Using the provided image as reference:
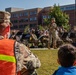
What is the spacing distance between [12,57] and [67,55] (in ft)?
2.29

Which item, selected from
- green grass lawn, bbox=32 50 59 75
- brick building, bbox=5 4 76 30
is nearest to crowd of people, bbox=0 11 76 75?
green grass lawn, bbox=32 50 59 75

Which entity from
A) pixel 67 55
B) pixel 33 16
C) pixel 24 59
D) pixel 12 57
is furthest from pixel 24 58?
pixel 33 16

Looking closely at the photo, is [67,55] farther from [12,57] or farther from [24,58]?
[12,57]

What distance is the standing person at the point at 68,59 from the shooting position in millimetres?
3787


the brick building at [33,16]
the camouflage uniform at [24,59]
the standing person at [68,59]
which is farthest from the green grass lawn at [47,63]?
the brick building at [33,16]

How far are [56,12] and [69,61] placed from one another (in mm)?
62474

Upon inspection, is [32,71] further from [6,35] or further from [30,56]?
[6,35]

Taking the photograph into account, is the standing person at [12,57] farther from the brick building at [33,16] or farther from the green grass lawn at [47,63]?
the brick building at [33,16]

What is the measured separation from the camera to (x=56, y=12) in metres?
65.9

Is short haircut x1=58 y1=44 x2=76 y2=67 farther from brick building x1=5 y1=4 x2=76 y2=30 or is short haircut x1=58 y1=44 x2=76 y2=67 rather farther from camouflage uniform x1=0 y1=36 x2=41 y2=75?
brick building x1=5 y1=4 x2=76 y2=30

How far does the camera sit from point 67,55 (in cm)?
378

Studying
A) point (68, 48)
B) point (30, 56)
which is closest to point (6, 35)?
point (30, 56)

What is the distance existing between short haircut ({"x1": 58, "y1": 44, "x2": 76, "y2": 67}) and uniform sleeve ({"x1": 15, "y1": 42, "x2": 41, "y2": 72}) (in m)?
0.32

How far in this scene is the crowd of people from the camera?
3455 millimetres
